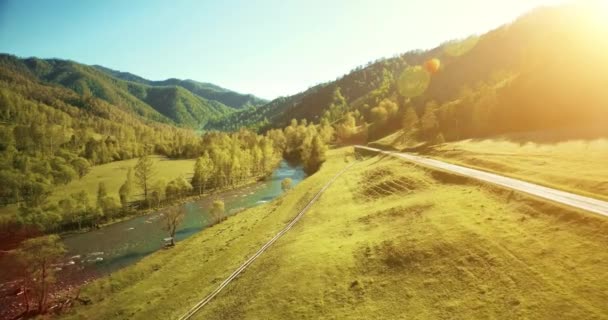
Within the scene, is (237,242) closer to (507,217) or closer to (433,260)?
(433,260)

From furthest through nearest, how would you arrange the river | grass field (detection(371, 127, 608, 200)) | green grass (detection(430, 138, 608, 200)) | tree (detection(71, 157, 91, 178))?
tree (detection(71, 157, 91, 178)), the river, grass field (detection(371, 127, 608, 200)), green grass (detection(430, 138, 608, 200))

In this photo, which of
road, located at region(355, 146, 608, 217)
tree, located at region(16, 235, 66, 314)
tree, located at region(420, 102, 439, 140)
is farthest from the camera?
tree, located at region(420, 102, 439, 140)

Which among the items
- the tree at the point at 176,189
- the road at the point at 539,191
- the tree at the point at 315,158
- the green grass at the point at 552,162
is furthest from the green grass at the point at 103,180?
the green grass at the point at 552,162

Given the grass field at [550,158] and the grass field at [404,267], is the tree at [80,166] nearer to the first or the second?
the grass field at [404,267]

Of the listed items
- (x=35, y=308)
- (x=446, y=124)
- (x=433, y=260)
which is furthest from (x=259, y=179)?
(x=433, y=260)

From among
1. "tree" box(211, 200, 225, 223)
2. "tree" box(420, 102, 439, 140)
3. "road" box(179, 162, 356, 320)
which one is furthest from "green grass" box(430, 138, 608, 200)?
"tree" box(211, 200, 225, 223)

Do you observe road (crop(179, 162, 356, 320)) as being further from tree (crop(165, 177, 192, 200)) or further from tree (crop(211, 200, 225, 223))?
tree (crop(165, 177, 192, 200))

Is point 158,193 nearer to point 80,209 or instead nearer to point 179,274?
point 80,209

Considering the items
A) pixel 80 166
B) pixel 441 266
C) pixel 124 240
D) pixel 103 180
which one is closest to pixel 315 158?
pixel 124 240
